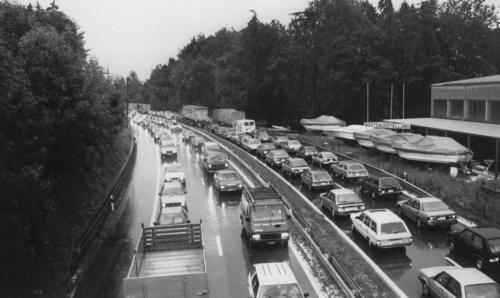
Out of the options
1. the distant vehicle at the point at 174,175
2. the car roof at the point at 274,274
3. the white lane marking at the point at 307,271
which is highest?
the car roof at the point at 274,274

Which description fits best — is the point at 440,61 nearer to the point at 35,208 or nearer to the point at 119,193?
the point at 119,193

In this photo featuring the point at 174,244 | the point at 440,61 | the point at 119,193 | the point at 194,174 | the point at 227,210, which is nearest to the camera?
the point at 174,244

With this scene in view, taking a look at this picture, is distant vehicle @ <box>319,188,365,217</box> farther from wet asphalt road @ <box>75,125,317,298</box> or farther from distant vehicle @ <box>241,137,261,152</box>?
distant vehicle @ <box>241,137,261,152</box>

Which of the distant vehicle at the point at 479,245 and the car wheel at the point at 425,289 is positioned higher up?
the distant vehicle at the point at 479,245

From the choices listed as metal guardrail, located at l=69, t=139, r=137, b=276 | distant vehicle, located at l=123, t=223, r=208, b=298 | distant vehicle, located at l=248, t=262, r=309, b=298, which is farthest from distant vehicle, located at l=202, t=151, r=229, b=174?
distant vehicle, located at l=248, t=262, r=309, b=298

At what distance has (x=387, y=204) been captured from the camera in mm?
29203

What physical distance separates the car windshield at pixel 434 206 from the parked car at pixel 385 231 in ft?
10.6

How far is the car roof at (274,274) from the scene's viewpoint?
14.2m

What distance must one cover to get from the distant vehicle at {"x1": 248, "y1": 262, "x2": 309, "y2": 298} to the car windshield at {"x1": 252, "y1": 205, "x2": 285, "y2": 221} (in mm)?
6493

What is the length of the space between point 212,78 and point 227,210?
400 ft

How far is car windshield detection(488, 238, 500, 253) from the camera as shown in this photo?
58.7 feet

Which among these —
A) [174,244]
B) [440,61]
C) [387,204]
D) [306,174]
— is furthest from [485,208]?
[440,61]

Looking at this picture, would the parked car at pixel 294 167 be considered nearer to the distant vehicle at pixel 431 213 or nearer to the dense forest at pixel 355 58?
the distant vehicle at pixel 431 213

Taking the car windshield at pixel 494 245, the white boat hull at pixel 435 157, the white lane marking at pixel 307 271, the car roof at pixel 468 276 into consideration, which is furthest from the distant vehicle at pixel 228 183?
the car roof at pixel 468 276
